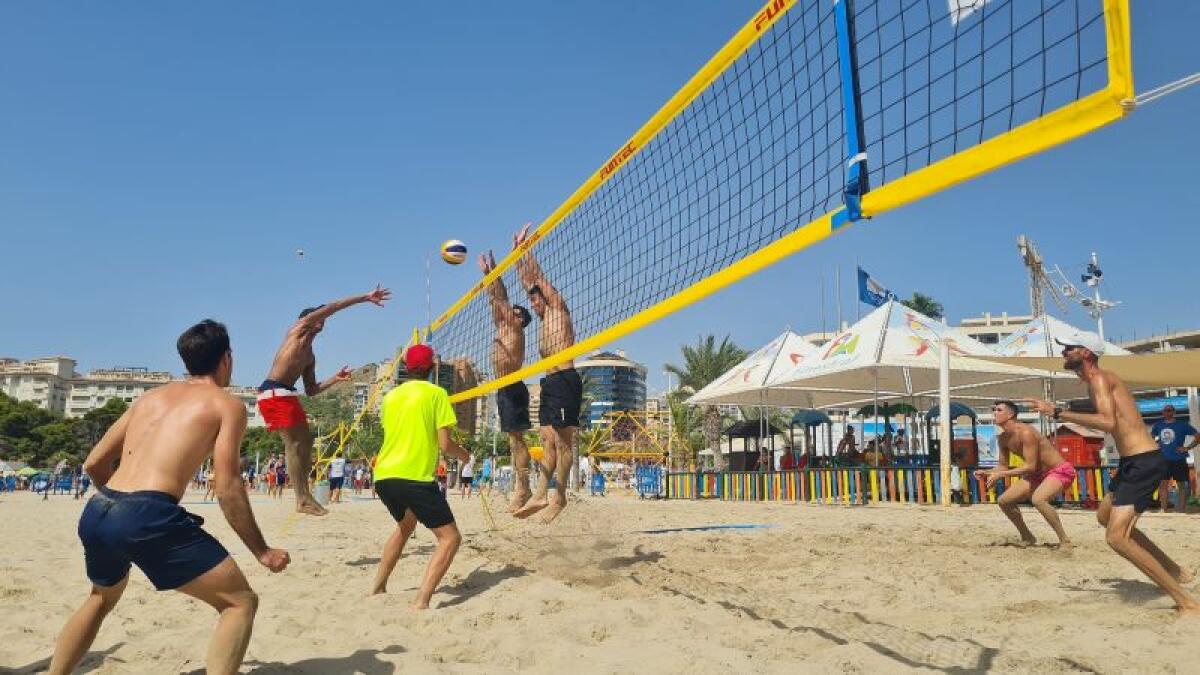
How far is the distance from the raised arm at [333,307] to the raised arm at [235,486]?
362cm

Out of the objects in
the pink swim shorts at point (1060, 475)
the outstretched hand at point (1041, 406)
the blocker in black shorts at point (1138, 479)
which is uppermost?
the outstretched hand at point (1041, 406)

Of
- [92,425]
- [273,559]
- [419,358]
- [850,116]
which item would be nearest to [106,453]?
[273,559]

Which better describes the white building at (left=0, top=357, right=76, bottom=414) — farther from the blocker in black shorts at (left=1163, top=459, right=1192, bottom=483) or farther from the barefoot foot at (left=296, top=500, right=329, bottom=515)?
the blocker in black shorts at (left=1163, top=459, right=1192, bottom=483)

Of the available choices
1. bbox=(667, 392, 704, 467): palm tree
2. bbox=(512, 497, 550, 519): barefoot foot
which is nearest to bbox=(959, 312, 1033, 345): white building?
bbox=(667, 392, 704, 467): palm tree

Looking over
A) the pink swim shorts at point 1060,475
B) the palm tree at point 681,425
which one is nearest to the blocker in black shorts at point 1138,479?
the pink swim shorts at point 1060,475

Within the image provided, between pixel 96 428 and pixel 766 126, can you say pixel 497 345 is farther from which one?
pixel 96 428

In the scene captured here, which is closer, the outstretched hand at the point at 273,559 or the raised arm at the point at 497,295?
the outstretched hand at the point at 273,559

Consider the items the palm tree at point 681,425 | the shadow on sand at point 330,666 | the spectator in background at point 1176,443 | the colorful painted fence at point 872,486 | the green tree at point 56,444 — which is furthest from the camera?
the green tree at point 56,444

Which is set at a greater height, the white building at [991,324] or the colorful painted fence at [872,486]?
the white building at [991,324]

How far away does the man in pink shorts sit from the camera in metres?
5.58

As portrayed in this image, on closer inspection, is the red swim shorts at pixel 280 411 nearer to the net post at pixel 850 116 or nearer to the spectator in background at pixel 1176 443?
the net post at pixel 850 116

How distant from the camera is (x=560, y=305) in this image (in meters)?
5.87

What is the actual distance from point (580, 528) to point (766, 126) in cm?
367

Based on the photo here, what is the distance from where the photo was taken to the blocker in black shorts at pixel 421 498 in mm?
4047
